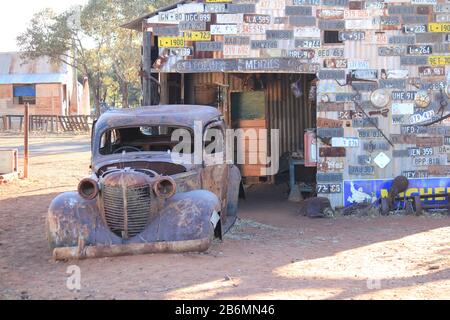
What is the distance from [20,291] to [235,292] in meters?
1.96

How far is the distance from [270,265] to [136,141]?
298 centimetres

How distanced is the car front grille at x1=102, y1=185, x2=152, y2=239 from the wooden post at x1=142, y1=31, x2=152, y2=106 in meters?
4.52

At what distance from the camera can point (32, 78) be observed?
41.3 meters

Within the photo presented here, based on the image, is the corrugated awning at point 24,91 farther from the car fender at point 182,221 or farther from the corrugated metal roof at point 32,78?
the car fender at point 182,221

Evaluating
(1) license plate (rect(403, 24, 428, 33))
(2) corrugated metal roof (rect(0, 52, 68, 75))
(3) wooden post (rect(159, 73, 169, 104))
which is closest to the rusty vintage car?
(3) wooden post (rect(159, 73, 169, 104))

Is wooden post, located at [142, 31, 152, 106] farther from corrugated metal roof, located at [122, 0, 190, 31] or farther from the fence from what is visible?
the fence

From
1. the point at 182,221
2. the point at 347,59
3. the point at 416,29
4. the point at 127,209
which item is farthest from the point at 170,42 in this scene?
the point at 182,221

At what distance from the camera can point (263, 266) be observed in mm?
6738

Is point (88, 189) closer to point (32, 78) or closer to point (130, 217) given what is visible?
point (130, 217)

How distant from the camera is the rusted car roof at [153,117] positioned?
8250mm

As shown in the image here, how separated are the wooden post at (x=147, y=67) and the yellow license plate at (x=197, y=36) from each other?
639 mm

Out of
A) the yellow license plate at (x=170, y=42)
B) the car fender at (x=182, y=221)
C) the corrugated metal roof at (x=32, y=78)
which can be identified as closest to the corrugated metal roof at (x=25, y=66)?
the corrugated metal roof at (x=32, y=78)

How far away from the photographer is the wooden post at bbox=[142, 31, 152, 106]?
36.4 feet

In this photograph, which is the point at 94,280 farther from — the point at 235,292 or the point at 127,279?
the point at 235,292
